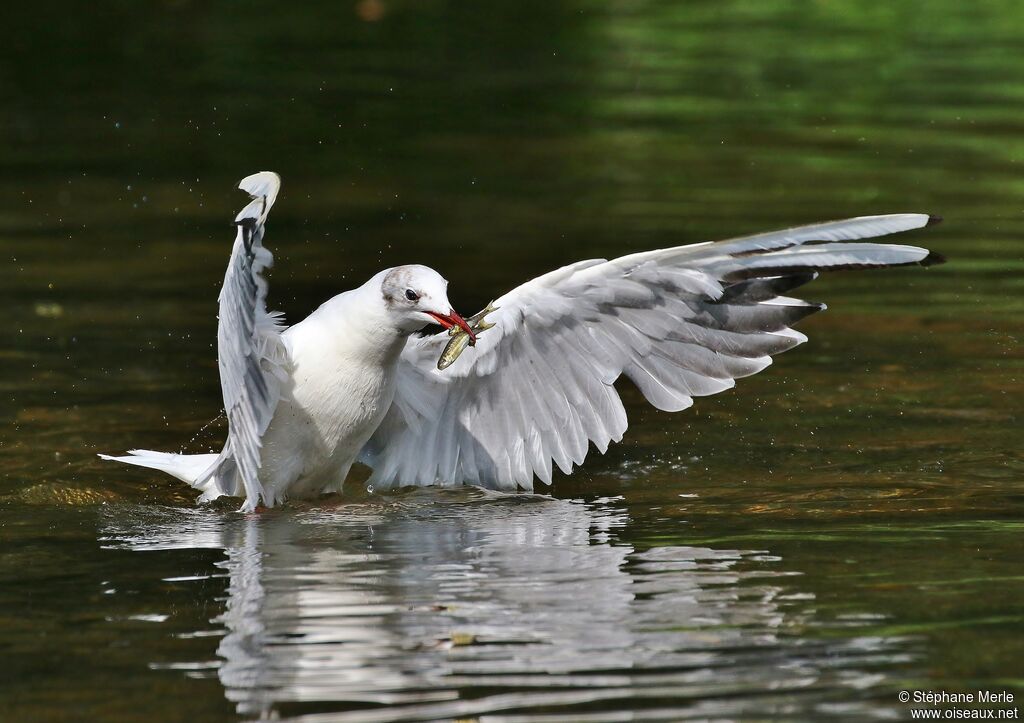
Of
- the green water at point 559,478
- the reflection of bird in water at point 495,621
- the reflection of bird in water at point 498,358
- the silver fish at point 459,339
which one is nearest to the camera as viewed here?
the reflection of bird in water at point 495,621

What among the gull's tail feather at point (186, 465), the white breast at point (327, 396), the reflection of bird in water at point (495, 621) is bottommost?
the reflection of bird in water at point (495, 621)

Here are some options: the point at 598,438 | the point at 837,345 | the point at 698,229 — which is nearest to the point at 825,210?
the point at 698,229

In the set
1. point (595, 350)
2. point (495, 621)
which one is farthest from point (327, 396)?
point (495, 621)

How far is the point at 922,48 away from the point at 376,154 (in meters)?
8.38

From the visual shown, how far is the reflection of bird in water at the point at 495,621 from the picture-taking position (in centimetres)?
471

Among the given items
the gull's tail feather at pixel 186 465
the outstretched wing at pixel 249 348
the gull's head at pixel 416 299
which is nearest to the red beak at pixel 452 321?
the gull's head at pixel 416 299

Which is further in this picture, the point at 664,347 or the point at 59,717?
the point at 664,347

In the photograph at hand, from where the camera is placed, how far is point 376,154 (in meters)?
14.8

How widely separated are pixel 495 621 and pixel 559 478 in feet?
7.58

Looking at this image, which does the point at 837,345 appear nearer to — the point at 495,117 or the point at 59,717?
the point at 59,717

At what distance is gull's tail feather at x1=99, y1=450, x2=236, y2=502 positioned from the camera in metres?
7.17

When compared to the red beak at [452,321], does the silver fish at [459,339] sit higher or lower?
lower

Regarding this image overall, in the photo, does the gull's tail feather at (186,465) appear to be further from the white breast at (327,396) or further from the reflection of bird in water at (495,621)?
the reflection of bird in water at (495,621)

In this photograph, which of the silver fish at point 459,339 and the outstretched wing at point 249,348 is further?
the silver fish at point 459,339
